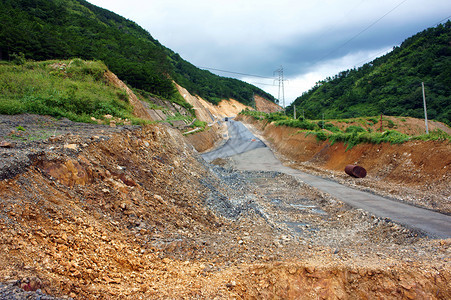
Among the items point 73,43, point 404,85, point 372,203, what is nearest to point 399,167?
point 372,203

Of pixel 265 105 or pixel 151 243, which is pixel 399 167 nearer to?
pixel 151 243

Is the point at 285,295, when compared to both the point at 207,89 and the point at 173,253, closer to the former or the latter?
the point at 173,253

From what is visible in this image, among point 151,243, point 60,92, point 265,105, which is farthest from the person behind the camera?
point 265,105

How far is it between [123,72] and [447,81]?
64961 mm

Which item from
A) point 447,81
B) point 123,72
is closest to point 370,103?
point 447,81

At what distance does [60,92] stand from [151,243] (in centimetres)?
1443

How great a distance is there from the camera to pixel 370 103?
215 feet

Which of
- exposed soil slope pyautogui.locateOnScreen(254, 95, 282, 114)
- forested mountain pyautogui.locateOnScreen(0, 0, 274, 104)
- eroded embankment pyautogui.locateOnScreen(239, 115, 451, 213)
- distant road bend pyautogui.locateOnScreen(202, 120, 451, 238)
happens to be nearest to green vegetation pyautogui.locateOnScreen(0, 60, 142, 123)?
forested mountain pyautogui.locateOnScreen(0, 0, 274, 104)

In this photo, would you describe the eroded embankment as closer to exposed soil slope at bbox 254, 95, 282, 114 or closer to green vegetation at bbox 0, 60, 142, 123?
green vegetation at bbox 0, 60, 142, 123

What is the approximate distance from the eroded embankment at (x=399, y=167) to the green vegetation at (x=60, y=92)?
1711cm

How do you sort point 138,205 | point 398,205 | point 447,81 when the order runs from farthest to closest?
point 447,81 < point 398,205 < point 138,205

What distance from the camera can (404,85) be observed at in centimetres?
6019

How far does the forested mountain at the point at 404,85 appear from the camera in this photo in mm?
54156

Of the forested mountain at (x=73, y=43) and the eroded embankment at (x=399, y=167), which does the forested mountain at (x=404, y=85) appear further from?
the forested mountain at (x=73, y=43)
